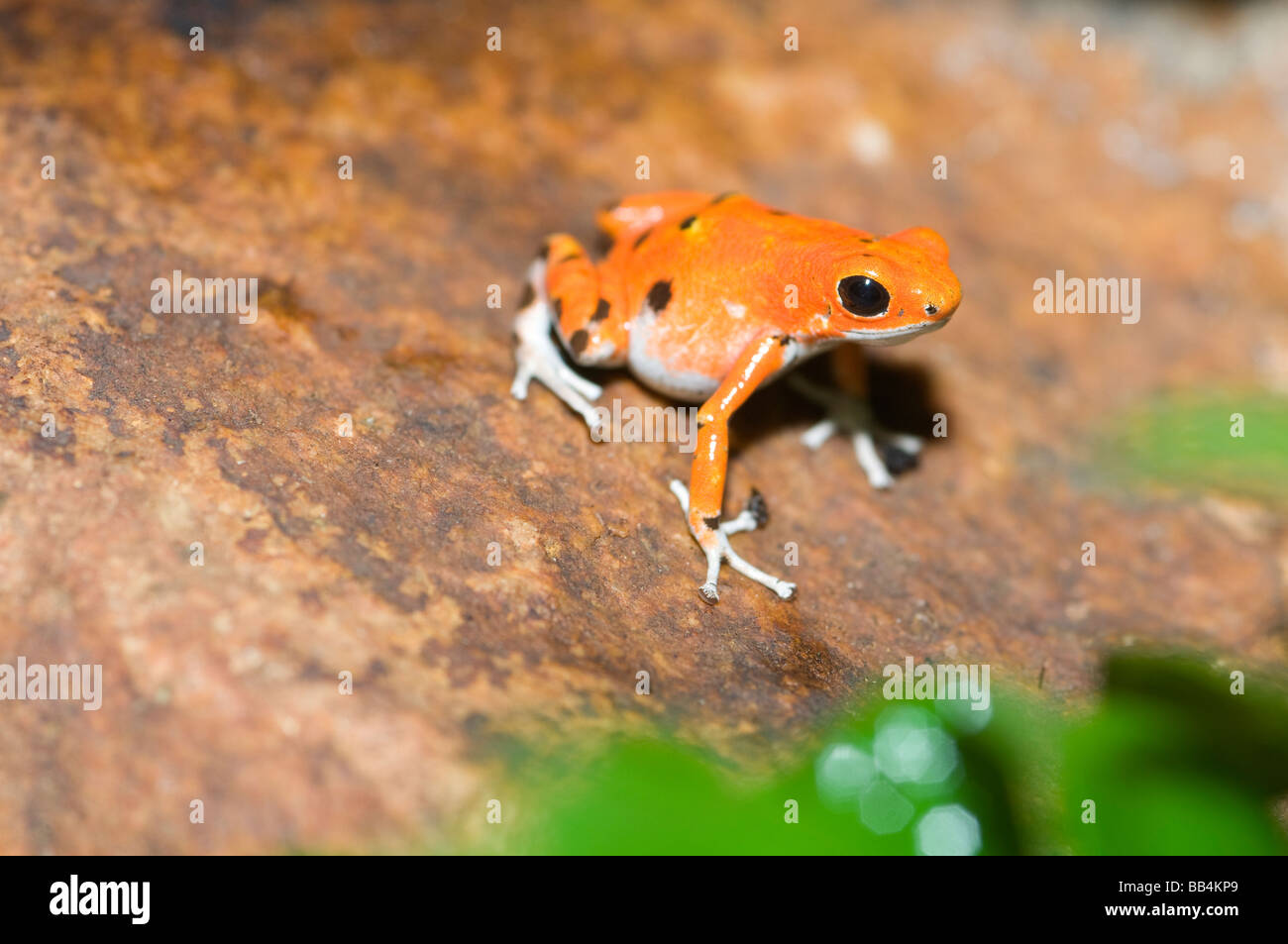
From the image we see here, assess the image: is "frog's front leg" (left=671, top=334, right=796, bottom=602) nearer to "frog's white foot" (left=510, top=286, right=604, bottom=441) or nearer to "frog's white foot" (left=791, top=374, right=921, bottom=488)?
"frog's white foot" (left=510, top=286, right=604, bottom=441)

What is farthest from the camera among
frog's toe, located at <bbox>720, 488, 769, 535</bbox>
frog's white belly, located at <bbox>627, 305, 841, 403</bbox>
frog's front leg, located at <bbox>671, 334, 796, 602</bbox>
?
frog's white belly, located at <bbox>627, 305, 841, 403</bbox>

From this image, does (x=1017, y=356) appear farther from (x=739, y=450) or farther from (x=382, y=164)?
(x=382, y=164)

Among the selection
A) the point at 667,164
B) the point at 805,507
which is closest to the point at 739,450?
the point at 805,507

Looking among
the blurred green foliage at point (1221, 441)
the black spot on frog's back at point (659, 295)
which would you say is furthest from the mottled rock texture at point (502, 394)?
the blurred green foliage at point (1221, 441)

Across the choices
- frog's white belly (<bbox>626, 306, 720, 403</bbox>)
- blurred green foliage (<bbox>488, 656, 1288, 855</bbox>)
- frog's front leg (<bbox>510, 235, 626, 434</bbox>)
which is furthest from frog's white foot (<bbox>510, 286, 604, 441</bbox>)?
blurred green foliage (<bbox>488, 656, 1288, 855</bbox>)

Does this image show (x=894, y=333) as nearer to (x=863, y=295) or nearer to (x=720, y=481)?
(x=863, y=295)

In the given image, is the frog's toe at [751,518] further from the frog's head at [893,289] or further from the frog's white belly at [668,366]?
the frog's head at [893,289]
